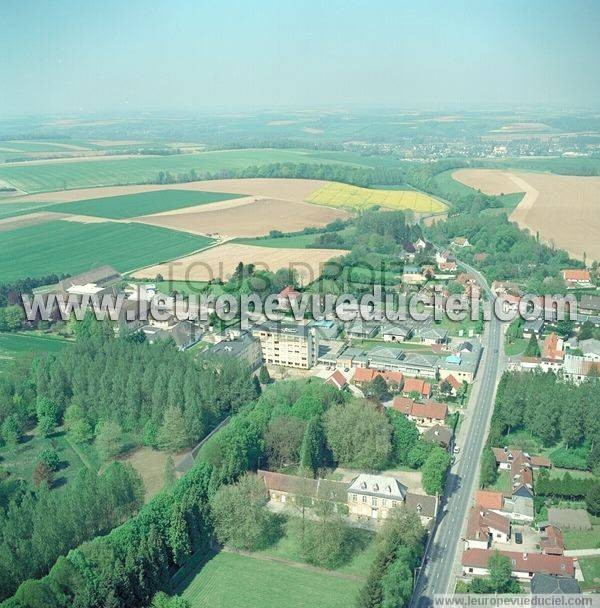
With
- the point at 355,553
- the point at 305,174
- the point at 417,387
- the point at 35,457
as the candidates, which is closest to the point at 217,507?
the point at 355,553

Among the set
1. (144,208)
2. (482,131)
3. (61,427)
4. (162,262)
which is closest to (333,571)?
(61,427)

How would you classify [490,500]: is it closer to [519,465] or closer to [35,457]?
[519,465]

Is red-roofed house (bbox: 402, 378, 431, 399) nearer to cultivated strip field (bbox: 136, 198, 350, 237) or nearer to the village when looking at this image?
the village

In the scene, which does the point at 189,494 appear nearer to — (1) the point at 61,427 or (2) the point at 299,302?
(1) the point at 61,427

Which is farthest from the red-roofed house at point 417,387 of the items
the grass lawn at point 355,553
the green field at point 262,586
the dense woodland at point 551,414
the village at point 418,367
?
the green field at point 262,586

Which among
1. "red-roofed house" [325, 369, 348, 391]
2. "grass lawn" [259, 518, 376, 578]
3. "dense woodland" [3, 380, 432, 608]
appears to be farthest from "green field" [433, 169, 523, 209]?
"grass lawn" [259, 518, 376, 578]

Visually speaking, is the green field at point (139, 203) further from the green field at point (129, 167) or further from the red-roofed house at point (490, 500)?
the red-roofed house at point (490, 500)
